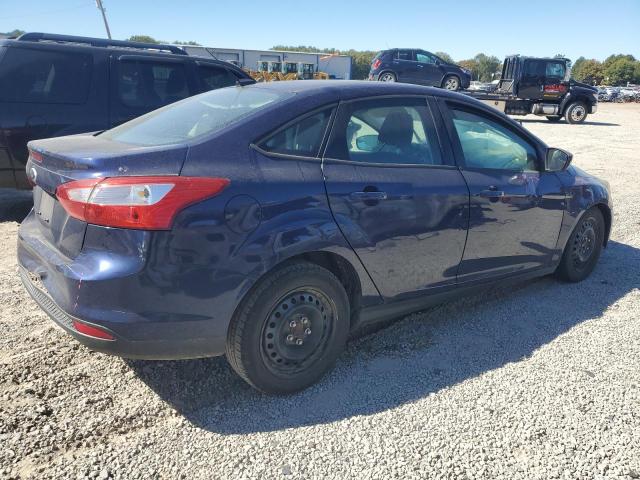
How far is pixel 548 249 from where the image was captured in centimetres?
408

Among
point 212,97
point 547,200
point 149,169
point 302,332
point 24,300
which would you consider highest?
point 212,97

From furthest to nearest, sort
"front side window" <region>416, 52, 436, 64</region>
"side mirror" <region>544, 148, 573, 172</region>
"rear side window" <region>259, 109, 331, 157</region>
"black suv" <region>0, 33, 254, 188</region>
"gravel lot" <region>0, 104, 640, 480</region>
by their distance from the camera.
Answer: "front side window" <region>416, 52, 436, 64</region>
"black suv" <region>0, 33, 254, 188</region>
"side mirror" <region>544, 148, 573, 172</region>
"rear side window" <region>259, 109, 331, 157</region>
"gravel lot" <region>0, 104, 640, 480</region>

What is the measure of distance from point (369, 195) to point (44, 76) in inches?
165

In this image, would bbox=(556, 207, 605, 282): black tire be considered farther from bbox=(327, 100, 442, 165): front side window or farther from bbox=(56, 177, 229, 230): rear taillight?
bbox=(56, 177, 229, 230): rear taillight

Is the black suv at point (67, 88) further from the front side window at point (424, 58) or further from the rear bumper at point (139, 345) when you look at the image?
the front side window at point (424, 58)

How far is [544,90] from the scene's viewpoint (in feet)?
71.2

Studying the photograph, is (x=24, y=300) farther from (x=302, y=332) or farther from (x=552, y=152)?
(x=552, y=152)

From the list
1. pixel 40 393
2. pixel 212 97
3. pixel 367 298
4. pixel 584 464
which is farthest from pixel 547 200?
pixel 40 393

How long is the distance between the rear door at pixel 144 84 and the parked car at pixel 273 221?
256cm

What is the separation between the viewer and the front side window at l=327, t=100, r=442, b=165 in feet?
9.53

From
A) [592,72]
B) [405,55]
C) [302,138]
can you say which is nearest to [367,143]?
[302,138]

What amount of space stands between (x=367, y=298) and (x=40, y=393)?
1.82 m

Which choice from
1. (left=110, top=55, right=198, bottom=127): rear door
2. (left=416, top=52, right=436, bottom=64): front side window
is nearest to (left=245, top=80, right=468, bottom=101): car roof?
(left=110, top=55, right=198, bottom=127): rear door

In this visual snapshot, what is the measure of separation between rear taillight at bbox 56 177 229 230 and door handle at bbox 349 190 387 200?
87cm
